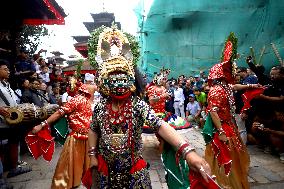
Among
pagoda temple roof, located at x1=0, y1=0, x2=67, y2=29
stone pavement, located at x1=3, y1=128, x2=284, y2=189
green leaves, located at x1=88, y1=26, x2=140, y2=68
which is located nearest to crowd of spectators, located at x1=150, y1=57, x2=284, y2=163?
stone pavement, located at x1=3, y1=128, x2=284, y2=189

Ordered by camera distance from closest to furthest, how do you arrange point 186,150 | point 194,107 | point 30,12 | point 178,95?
1. point 186,150
2. point 30,12
3. point 194,107
4. point 178,95

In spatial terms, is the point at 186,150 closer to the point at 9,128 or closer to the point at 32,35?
the point at 9,128

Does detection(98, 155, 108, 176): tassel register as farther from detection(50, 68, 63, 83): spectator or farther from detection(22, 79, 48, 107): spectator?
detection(50, 68, 63, 83): spectator

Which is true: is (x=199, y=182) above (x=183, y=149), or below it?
below

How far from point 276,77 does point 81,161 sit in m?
4.14

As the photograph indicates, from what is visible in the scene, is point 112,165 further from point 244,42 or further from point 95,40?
point 244,42

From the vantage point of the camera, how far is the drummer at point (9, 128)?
457cm

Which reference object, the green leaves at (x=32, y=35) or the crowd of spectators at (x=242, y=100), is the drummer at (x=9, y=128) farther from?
the green leaves at (x=32, y=35)

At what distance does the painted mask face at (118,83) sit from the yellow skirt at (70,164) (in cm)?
262

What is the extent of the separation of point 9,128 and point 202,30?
1228 cm

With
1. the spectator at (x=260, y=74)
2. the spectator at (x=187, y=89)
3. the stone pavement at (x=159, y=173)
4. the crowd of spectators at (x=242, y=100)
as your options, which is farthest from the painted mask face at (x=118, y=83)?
the spectator at (x=187, y=89)

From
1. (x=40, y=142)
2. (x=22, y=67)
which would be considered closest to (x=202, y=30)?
(x=22, y=67)

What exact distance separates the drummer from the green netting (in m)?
9.01

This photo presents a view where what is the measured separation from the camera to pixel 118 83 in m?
2.71
